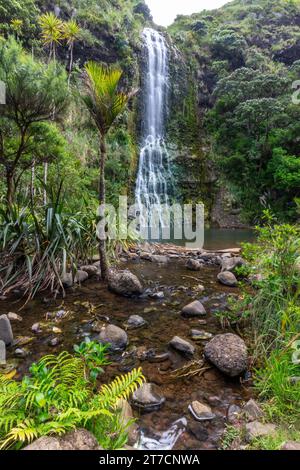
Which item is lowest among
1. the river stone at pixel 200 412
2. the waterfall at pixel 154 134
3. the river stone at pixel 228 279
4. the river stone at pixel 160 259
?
the river stone at pixel 200 412

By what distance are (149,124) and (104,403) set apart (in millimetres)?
15114

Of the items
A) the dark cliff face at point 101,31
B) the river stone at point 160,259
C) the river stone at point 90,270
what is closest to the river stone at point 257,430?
the river stone at point 90,270

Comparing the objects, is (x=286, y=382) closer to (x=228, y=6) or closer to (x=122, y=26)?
(x=122, y=26)

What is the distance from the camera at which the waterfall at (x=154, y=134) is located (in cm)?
1303

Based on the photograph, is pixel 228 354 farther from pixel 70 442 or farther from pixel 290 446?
pixel 70 442

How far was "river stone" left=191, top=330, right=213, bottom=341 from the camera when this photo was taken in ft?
8.47

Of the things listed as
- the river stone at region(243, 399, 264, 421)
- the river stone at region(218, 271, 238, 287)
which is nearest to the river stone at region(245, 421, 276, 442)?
the river stone at region(243, 399, 264, 421)

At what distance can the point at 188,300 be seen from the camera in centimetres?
363

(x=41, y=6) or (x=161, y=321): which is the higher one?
(x=41, y=6)

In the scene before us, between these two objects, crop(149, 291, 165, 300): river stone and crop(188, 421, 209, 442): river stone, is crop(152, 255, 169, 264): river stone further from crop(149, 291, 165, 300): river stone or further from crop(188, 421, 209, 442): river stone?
crop(188, 421, 209, 442): river stone

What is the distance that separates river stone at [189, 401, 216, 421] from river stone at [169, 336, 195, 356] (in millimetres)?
594

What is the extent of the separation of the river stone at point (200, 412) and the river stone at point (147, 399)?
0.20 metres

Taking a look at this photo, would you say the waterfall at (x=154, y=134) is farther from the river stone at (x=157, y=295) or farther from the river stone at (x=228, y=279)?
the river stone at (x=157, y=295)

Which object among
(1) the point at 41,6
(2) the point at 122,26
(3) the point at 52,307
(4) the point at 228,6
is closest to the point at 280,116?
(2) the point at 122,26
